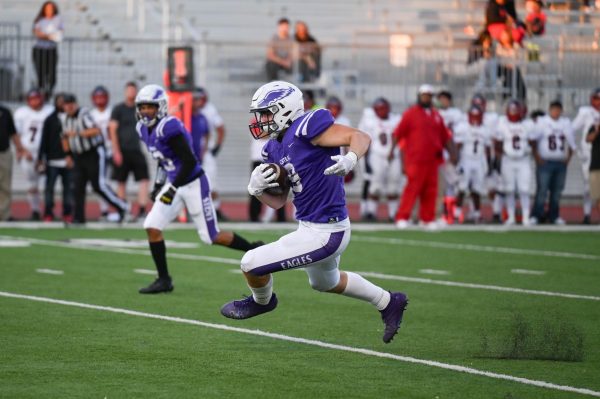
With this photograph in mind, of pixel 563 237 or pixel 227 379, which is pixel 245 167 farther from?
pixel 227 379

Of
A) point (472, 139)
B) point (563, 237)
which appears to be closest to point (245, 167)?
point (472, 139)

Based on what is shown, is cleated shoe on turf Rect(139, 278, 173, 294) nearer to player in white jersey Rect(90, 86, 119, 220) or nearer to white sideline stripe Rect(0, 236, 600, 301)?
white sideline stripe Rect(0, 236, 600, 301)

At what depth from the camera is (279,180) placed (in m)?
7.52

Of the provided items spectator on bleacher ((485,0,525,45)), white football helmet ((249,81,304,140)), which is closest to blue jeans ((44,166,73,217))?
spectator on bleacher ((485,0,525,45))

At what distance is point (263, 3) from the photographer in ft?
89.6

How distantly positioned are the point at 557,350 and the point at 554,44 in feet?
54.0

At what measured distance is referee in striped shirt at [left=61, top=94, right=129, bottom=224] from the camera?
17.4 m

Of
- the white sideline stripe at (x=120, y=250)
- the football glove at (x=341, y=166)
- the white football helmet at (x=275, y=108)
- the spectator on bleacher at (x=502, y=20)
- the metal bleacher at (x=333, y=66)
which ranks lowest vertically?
the white sideline stripe at (x=120, y=250)

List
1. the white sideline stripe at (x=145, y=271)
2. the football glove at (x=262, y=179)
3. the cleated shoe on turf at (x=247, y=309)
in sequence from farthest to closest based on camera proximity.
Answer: the white sideline stripe at (x=145, y=271), the cleated shoe on turf at (x=247, y=309), the football glove at (x=262, y=179)

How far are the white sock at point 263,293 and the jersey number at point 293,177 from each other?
67 centimetres

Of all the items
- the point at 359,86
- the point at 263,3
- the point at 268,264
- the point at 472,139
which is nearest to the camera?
the point at 268,264

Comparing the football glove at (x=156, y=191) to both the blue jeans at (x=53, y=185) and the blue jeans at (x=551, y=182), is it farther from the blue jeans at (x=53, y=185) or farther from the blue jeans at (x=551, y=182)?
the blue jeans at (x=551, y=182)

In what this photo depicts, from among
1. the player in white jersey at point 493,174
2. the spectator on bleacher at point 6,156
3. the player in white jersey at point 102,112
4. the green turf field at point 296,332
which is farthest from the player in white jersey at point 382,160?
the green turf field at point 296,332

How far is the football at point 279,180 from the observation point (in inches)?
295
